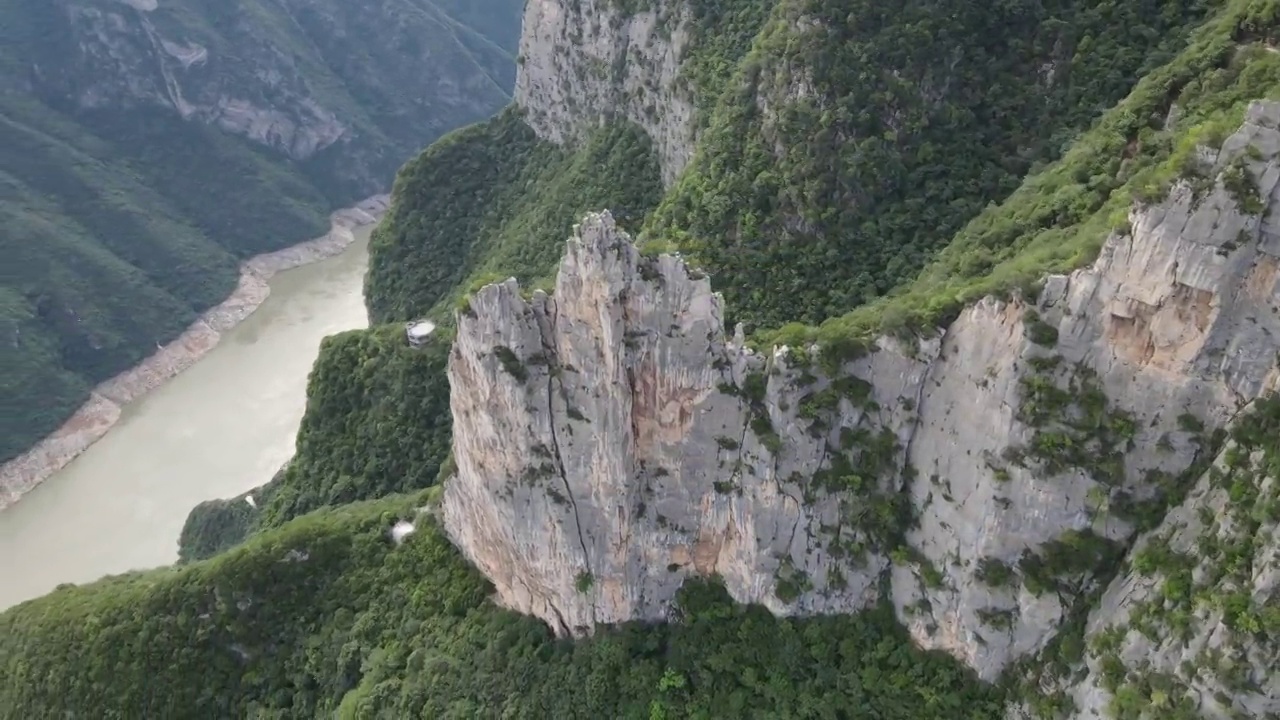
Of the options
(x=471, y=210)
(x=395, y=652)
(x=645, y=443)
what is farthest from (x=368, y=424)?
(x=645, y=443)

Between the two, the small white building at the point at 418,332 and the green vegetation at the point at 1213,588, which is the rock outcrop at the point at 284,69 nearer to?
the small white building at the point at 418,332

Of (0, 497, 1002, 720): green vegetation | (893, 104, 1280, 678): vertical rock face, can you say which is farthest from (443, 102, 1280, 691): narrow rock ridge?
(0, 497, 1002, 720): green vegetation

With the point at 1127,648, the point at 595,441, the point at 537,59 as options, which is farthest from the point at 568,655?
the point at 537,59

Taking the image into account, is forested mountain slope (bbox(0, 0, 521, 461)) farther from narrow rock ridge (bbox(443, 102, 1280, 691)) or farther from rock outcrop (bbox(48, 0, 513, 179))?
narrow rock ridge (bbox(443, 102, 1280, 691))

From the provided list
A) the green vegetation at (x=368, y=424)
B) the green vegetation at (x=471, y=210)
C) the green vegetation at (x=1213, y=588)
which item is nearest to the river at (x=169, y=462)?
the green vegetation at (x=471, y=210)

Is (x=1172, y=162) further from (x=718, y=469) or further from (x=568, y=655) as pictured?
(x=568, y=655)
